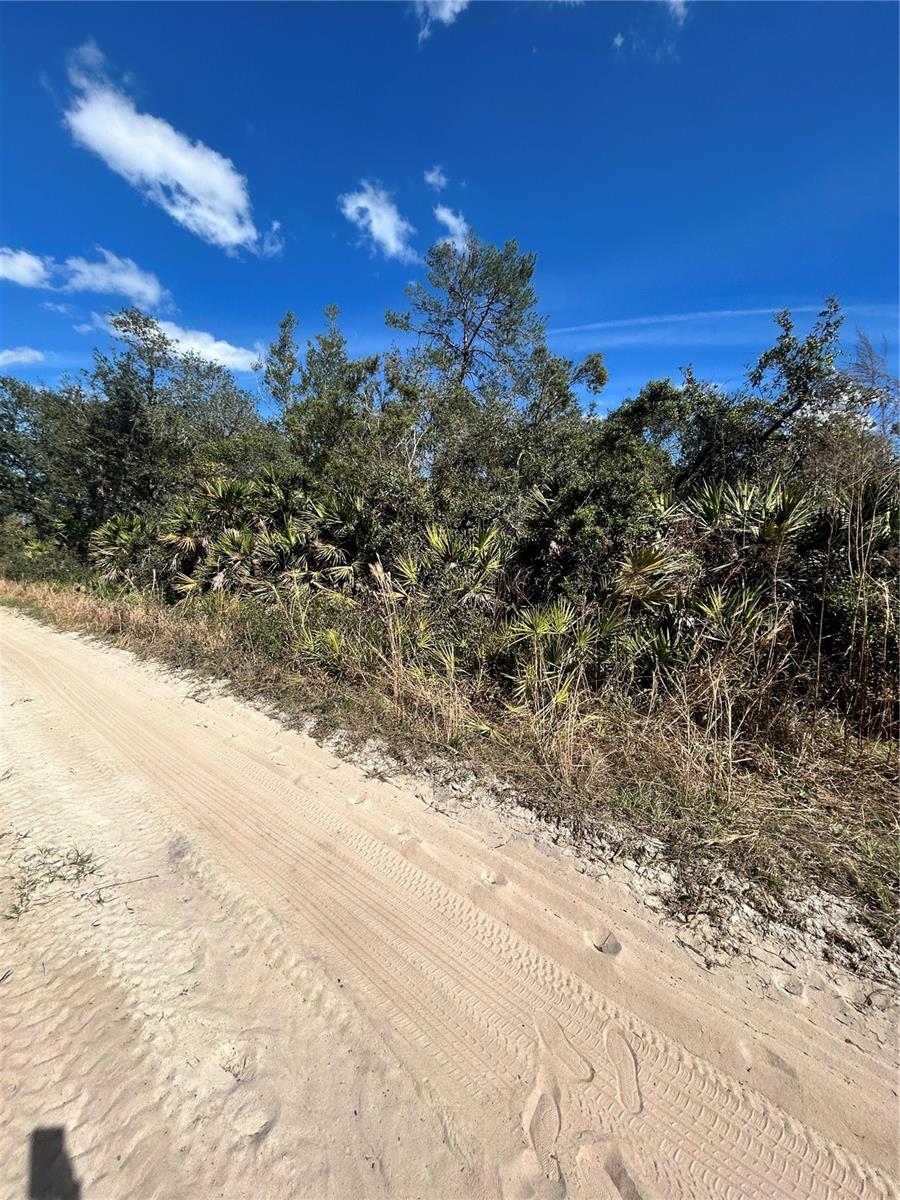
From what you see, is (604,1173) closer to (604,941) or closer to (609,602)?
(604,941)

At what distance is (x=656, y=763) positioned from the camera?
3916 millimetres

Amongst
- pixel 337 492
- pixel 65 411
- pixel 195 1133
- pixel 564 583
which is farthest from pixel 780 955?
pixel 65 411

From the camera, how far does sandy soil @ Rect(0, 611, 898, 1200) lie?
1692 mm

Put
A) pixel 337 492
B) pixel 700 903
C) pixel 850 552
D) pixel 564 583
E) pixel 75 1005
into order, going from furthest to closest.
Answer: pixel 337 492, pixel 564 583, pixel 850 552, pixel 700 903, pixel 75 1005

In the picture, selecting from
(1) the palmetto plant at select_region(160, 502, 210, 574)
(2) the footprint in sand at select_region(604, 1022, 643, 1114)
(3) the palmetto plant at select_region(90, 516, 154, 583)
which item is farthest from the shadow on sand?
(3) the palmetto plant at select_region(90, 516, 154, 583)

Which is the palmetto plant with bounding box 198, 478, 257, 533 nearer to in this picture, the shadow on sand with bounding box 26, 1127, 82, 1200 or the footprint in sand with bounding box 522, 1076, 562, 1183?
the shadow on sand with bounding box 26, 1127, 82, 1200

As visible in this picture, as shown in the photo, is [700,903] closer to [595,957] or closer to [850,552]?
[595,957]

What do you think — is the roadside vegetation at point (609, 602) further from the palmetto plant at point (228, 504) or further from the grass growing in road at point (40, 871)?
the grass growing in road at point (40, 871)

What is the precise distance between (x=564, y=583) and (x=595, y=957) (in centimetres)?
412

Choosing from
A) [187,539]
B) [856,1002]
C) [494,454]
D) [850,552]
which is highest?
[494,454]

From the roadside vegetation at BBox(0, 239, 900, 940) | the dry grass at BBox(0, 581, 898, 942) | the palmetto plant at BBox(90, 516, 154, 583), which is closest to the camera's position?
the dry grass at BBox(0, 581, 898, 942)

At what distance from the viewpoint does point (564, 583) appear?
5.97 meters

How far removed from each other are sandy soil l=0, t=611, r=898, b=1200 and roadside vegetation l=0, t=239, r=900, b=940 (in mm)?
720

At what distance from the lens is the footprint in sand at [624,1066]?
188cm
